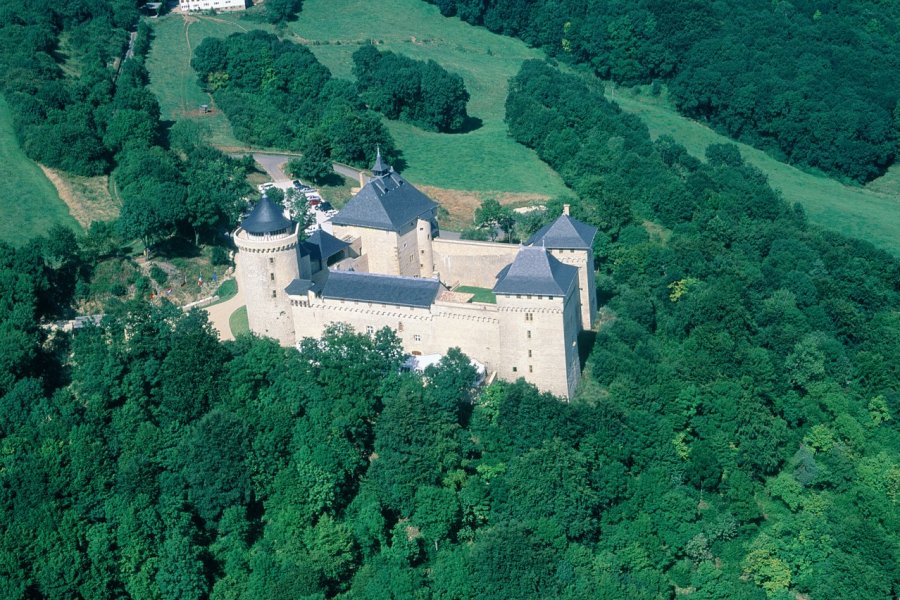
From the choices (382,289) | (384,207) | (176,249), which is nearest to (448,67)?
(176,249)

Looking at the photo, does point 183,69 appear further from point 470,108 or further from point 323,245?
point 323,245

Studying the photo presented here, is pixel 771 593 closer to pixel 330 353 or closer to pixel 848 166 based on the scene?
pixel 330 353

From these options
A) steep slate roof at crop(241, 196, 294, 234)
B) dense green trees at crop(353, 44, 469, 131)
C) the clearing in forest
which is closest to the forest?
the clearing in forest

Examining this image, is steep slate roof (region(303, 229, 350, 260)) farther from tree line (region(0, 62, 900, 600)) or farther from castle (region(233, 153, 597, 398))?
tree line (region(0, 62, 900, 600))

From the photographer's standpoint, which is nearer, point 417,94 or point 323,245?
point 323,245

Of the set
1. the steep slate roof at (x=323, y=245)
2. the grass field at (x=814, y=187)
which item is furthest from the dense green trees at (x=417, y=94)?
the steep slate roof at (x=323, y=245)

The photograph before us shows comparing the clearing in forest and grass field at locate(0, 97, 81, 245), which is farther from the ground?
grass field at locate(0, 97, 81, 245)
